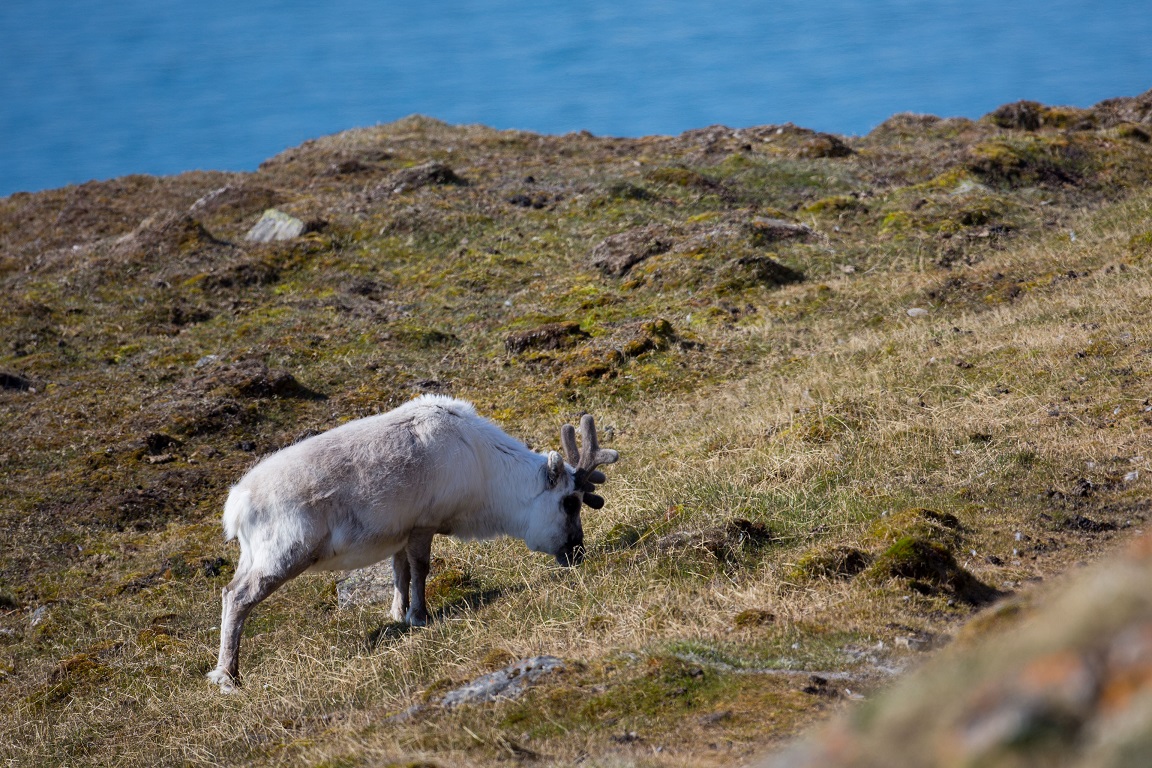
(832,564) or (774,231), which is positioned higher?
(774,231)

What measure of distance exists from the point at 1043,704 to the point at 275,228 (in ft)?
98.7

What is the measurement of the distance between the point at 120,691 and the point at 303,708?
3188mm

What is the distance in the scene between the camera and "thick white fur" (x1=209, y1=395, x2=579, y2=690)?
977cm

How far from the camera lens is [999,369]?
1438cm

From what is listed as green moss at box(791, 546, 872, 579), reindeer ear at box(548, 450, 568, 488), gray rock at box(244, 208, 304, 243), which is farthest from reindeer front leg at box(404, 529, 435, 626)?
gray rock at box(244, 208, 304, 243)

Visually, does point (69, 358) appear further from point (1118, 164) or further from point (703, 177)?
point (1118, 164)

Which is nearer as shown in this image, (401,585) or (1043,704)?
(1043,704)

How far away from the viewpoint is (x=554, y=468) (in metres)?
11.2

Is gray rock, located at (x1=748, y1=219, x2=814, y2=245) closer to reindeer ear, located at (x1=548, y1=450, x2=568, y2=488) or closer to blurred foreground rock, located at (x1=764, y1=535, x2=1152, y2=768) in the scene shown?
reindeer ear, located at (x1=548, y1=450, x2=568, y2=488)

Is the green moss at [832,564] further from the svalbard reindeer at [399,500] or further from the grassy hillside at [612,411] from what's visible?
the svalbard reindeer at [399,500]

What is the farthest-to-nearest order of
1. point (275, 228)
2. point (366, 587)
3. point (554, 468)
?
point (275, 228) < point (366, 587) < point (554, 468)

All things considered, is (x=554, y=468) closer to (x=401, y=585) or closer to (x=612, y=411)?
(x=401, y=585)

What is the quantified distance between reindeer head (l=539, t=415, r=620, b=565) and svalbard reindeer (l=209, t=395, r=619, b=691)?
0.4 inches

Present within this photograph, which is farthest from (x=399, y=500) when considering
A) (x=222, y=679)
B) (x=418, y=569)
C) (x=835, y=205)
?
(x=835, y=205)
